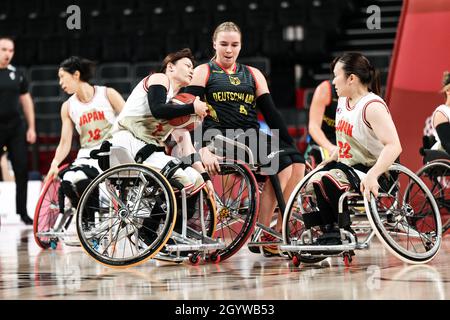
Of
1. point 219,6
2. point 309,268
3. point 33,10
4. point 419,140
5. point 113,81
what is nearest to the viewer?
point 309,268

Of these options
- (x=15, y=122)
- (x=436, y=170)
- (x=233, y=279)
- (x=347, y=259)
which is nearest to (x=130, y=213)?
(x=233, y=279)

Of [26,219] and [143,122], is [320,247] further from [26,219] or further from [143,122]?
[26,219]

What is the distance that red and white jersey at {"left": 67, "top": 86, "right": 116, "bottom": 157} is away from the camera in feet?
18.5

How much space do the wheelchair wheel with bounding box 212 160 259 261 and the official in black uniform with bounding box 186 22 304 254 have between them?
18 cm

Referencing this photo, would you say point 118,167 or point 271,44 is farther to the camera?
point 271,44

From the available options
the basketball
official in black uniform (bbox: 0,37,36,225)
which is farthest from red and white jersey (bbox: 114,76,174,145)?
official in black uniform (bbox: 0,37,36,225)

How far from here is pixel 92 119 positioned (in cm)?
565

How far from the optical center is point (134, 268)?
4.34 metres

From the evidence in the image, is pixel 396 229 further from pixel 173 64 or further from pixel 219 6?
pixel 219 6

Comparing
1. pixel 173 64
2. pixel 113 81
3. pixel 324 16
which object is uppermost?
pixel 324 16

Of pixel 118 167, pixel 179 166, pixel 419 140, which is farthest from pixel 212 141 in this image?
pixel 419 140

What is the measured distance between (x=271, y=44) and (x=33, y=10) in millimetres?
4261

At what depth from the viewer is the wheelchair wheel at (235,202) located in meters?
4.40

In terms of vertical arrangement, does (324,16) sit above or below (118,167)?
above
